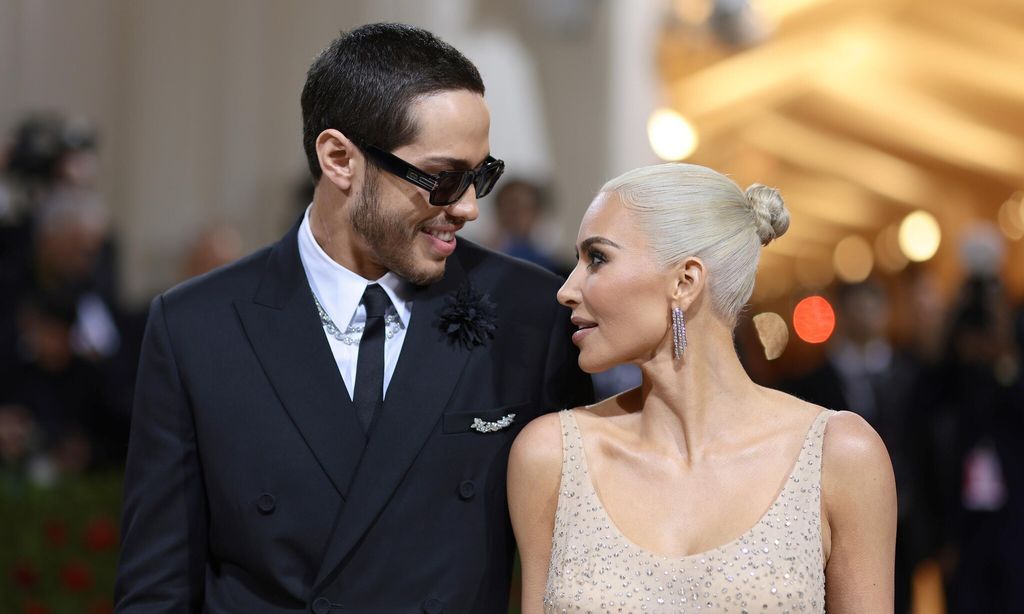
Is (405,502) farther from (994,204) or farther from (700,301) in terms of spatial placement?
(994,204)

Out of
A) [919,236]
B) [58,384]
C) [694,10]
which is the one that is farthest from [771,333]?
[919,236]

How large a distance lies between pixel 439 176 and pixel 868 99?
12.8 m

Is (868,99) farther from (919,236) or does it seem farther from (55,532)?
(55,532)

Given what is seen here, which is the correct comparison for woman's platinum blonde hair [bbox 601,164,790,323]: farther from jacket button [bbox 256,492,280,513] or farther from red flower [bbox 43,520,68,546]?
red flower [bbox 43,520,68,546]

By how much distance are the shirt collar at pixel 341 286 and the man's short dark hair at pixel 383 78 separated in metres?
0.25

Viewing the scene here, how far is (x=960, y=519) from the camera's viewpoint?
628cm

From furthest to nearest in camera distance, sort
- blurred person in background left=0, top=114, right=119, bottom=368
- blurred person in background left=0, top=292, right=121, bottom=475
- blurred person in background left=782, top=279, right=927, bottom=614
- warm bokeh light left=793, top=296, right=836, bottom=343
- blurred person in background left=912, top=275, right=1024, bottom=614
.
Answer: warm bokeh light left=793, top=296, right=836, bottom=343, blurred person in background left=782, top=279, right=927, bottom=614, blurred person in background left=912, top=275, right=1024, bottom=614, blurred person in background left=0, top=114, right=119, bottom=368, blurred person in background left=0, top=292, right=121, bottom=475

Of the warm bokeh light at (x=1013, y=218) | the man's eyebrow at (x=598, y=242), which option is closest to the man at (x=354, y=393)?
the man's eyebrow at (x=598, y=242)

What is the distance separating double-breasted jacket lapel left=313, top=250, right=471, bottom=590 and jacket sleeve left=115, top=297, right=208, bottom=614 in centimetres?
27

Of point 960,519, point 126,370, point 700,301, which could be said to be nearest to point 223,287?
point 700,301

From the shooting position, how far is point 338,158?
275 centimetres

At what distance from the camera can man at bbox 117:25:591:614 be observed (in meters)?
2.56

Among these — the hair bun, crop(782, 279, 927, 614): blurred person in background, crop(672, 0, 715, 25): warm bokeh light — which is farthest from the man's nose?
crop(672, 0, 715, 25): warm bokeh light

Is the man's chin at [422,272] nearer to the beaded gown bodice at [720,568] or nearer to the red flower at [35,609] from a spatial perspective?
the beaded gown bodice at [720,568]
